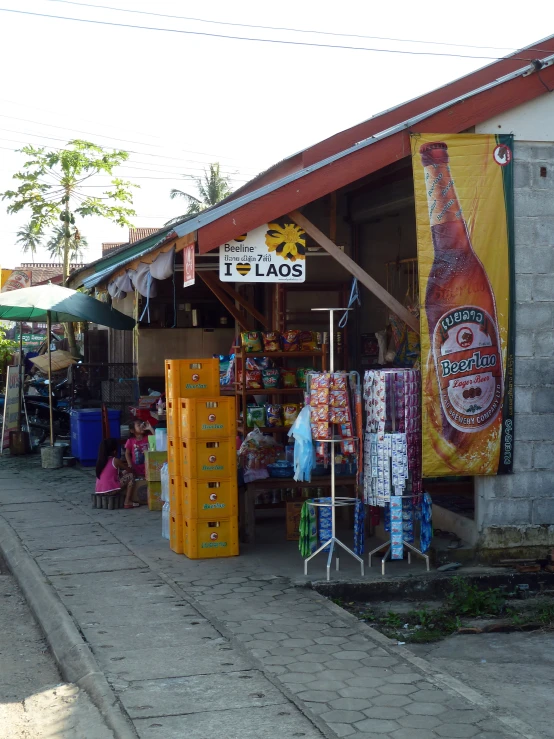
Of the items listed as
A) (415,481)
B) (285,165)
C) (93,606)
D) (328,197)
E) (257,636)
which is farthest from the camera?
(328,197)

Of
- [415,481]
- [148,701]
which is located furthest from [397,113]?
[148,701]

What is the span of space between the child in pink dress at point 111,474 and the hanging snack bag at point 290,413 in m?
2.58

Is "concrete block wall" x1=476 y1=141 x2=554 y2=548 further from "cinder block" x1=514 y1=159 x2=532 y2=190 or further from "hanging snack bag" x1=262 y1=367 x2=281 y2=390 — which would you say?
"hanging snack bag" x1=262 y1=367 x2=281 y2=390

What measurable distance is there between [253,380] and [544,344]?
306 cm

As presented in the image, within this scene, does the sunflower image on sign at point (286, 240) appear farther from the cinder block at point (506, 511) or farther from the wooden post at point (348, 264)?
the cinder block at point (506, 511)

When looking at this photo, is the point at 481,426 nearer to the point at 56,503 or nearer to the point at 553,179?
the point at 553,179

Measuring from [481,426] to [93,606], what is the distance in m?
3.62

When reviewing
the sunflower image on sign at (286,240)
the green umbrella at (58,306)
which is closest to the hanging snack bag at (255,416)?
the sunflower image on sign at (286,240)

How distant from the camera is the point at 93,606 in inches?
269

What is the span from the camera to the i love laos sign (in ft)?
26.2

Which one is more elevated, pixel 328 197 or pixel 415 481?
pixel 328 197

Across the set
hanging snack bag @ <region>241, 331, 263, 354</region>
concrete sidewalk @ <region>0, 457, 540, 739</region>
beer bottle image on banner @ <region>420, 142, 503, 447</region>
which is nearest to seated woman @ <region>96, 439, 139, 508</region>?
concrete sidewalk @ <region>0, 457, 540, 739</region>

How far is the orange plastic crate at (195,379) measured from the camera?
28.3ft

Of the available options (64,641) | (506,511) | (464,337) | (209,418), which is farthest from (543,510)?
(64,641)
